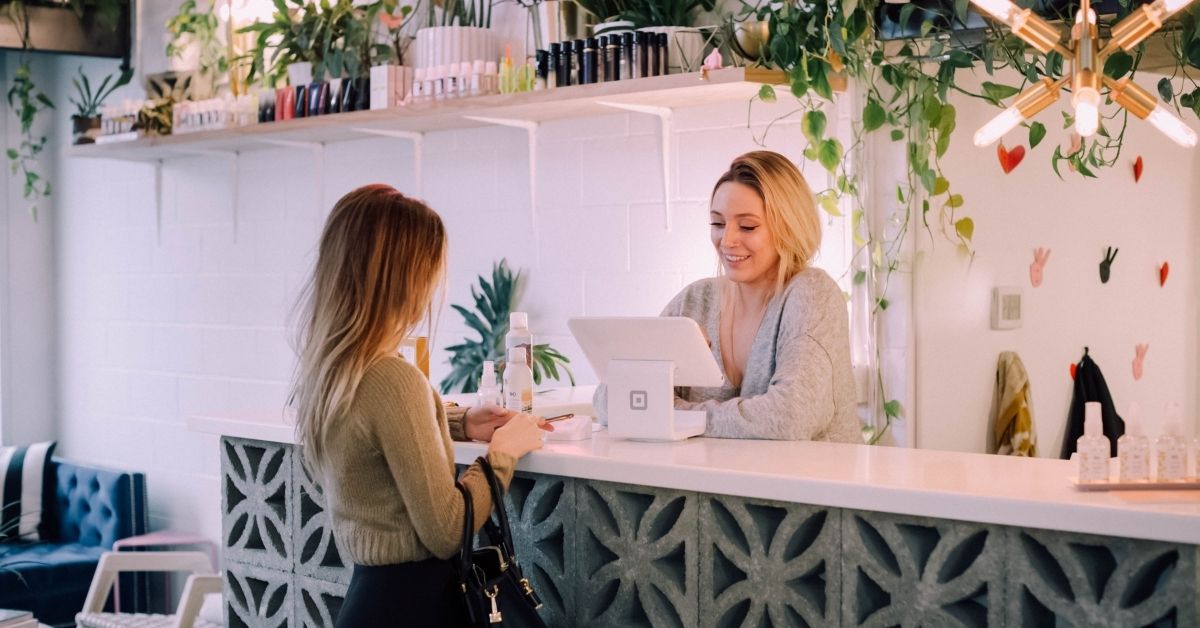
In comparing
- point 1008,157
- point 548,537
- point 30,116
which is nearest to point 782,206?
point 548,537

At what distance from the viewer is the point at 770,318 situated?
2.79 m

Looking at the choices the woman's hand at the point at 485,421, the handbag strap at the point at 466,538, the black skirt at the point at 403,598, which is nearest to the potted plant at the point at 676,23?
the woman's hand at the point at 485,421

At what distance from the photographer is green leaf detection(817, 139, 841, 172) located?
3.25 metres

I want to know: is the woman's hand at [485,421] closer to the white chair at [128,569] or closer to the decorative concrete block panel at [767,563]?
the decorative concrete block panel at [767,563]

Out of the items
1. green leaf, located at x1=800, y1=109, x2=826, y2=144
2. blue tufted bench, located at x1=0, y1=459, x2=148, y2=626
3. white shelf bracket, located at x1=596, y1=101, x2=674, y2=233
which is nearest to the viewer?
green leaf, located at x1=800, y1=109, x2=826, y2=144

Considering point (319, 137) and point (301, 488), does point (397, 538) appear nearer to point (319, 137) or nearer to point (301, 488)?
point (301, 488)

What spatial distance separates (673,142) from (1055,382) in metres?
1.41

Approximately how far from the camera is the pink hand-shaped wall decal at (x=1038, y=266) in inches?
155

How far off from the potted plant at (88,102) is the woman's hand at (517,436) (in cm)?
337

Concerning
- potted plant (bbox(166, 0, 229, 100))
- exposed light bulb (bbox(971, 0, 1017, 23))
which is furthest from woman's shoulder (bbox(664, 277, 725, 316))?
potted plant (bbox(166, 0, 229, 100))

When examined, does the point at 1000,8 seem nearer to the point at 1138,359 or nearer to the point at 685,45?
the point at 685,45

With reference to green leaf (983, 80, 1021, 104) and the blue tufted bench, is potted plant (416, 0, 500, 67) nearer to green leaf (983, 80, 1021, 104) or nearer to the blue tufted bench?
green leaf (983, 80, 1021, 104)

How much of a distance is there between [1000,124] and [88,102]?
14.2ft

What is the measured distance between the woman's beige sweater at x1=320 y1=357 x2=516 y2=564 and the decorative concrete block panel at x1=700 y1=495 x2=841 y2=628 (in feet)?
1.33
